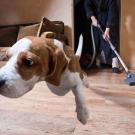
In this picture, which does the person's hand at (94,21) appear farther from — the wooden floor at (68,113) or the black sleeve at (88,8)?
the wooden floor at (68,113)

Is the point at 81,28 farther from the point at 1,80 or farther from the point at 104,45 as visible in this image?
the point at 1,80

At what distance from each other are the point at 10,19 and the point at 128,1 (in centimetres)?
162

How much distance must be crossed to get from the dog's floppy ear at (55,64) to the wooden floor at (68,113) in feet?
2.66

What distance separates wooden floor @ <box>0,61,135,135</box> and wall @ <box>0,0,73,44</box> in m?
1.21

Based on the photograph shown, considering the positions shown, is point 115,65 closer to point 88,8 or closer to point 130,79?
point 130,79

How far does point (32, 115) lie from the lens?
2.22 m

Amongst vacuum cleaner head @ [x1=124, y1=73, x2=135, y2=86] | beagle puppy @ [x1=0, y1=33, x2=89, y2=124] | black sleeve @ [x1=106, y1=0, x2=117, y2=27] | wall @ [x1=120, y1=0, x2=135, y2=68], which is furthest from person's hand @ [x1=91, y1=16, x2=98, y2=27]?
beagle puppy @ [x1=0, y1=33, x2=89, y2=124]

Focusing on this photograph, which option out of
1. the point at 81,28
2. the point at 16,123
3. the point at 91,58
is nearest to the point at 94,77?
the point at 91,58

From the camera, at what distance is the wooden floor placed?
1.96 m

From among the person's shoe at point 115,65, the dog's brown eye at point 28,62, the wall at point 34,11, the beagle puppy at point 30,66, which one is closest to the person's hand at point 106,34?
the person's shoe at point 115,65

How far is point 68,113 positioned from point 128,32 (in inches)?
65.0

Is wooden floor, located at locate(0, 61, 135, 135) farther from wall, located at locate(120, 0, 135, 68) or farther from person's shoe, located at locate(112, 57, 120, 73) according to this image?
wall, located at locate(120, 0, 135, 68)

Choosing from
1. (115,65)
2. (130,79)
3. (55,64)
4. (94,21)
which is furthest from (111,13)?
(55,64)

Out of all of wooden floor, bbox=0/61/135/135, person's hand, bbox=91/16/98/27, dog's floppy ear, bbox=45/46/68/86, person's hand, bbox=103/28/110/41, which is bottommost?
wooden floor, bbox=0/61/135/135
